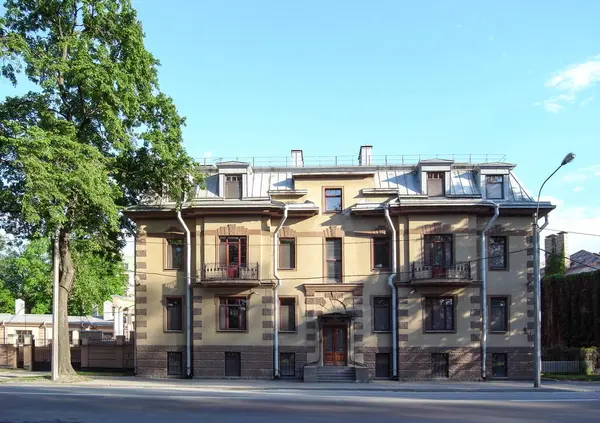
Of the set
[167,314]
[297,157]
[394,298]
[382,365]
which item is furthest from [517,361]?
[167,314]

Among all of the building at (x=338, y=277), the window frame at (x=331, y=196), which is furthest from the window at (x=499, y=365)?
the window frame at (x=331, y=196)

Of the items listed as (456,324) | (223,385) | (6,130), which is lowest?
(223,385)

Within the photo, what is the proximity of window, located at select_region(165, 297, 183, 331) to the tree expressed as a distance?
4538 mm

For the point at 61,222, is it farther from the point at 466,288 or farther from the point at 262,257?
the point at 466,288

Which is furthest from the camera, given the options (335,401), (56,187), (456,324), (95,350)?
(95,350)

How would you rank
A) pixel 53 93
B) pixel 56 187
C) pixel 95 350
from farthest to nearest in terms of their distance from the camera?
1. pixel 95 350
2. pixel 53 93
3. pixel 56 187

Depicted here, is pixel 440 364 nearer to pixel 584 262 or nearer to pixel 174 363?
pixel 174 363

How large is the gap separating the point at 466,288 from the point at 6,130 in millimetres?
22579

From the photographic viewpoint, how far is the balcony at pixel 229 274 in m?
31.1

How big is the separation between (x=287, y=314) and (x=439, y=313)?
765 cm

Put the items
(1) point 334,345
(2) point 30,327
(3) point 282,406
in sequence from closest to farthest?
(3) point 282,406, (1) point 334,345, (2) point 30,327

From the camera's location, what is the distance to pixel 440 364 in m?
31.4

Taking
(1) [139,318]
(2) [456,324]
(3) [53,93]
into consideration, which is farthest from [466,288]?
(3) [53,93]

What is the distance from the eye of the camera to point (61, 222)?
26.2 m
